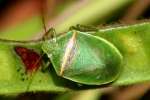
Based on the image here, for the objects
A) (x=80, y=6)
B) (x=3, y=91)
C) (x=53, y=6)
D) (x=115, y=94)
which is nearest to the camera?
(x=3, y=91)

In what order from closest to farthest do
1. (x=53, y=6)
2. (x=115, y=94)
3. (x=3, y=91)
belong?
(x=3, y=91), (x=115, y=94), (x=53, y=6)

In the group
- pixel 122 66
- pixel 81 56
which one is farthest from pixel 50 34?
pixel 122 66

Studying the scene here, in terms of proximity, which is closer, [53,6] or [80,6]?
[80,6]

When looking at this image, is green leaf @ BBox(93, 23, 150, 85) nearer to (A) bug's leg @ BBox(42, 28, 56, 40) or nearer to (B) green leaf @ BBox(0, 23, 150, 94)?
(B) green leaf @ BBox(0, 23, 150, 94)

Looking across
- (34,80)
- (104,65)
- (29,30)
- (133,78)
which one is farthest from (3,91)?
(29,30)

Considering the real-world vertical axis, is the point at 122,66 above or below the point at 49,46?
below

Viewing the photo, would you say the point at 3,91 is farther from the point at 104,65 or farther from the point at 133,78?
the point at 133,78

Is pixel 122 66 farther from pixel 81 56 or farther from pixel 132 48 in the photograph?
pixel 81 56

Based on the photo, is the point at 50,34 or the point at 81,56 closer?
the point at 81,56
